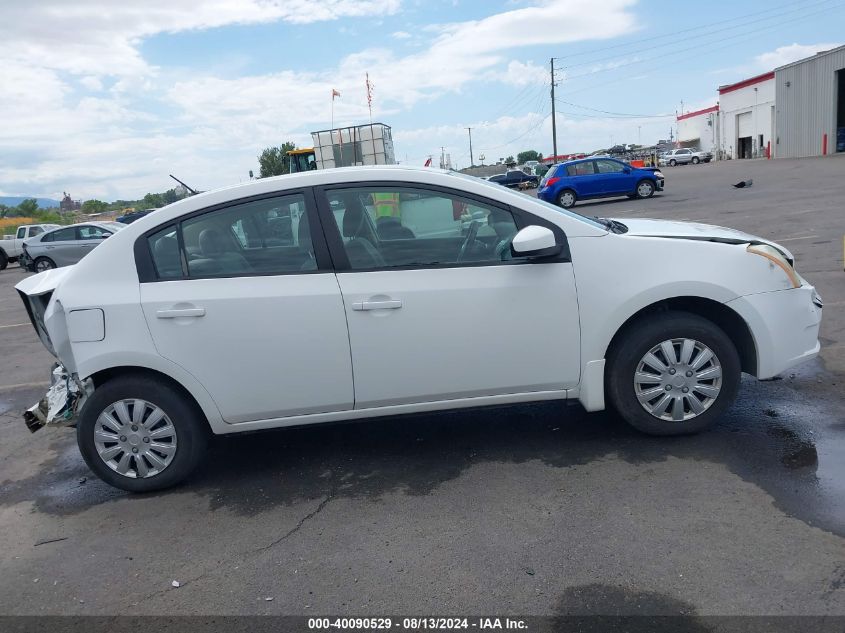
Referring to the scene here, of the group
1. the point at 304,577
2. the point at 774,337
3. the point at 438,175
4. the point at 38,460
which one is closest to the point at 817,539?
the point at 774,337

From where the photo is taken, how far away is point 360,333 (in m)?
4.05

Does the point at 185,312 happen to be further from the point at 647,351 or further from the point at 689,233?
the point at 689,233

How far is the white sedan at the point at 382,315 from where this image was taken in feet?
13.3

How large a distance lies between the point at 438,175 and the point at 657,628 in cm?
270

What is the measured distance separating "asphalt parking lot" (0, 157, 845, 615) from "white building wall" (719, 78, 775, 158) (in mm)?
55515

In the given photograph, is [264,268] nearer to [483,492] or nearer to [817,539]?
[483,492]

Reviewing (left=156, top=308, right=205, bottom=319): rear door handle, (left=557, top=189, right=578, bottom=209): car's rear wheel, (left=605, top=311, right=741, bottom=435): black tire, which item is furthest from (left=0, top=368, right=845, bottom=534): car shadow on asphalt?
(left=557, top=189, right=578, bottom=209): car's rear wheel

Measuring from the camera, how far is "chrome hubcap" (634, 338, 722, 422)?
164 inches

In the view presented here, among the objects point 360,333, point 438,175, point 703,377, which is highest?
point 438,175

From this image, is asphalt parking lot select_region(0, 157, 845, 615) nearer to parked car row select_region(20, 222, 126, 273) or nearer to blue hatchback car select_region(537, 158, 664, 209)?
parked car row select_region(20, 222, 126, 273)

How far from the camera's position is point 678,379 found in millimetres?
4227

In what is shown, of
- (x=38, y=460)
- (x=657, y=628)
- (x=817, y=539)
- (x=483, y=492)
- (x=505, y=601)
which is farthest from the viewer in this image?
(x=38, y=460)

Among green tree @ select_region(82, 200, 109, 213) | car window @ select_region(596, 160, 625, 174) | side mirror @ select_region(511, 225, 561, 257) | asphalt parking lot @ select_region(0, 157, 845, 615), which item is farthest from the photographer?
green tree @ select_region(82, 200, 109, 213)

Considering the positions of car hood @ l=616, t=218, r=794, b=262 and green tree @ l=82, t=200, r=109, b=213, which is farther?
green tree @ l=82, t=200, r=109, b=213
